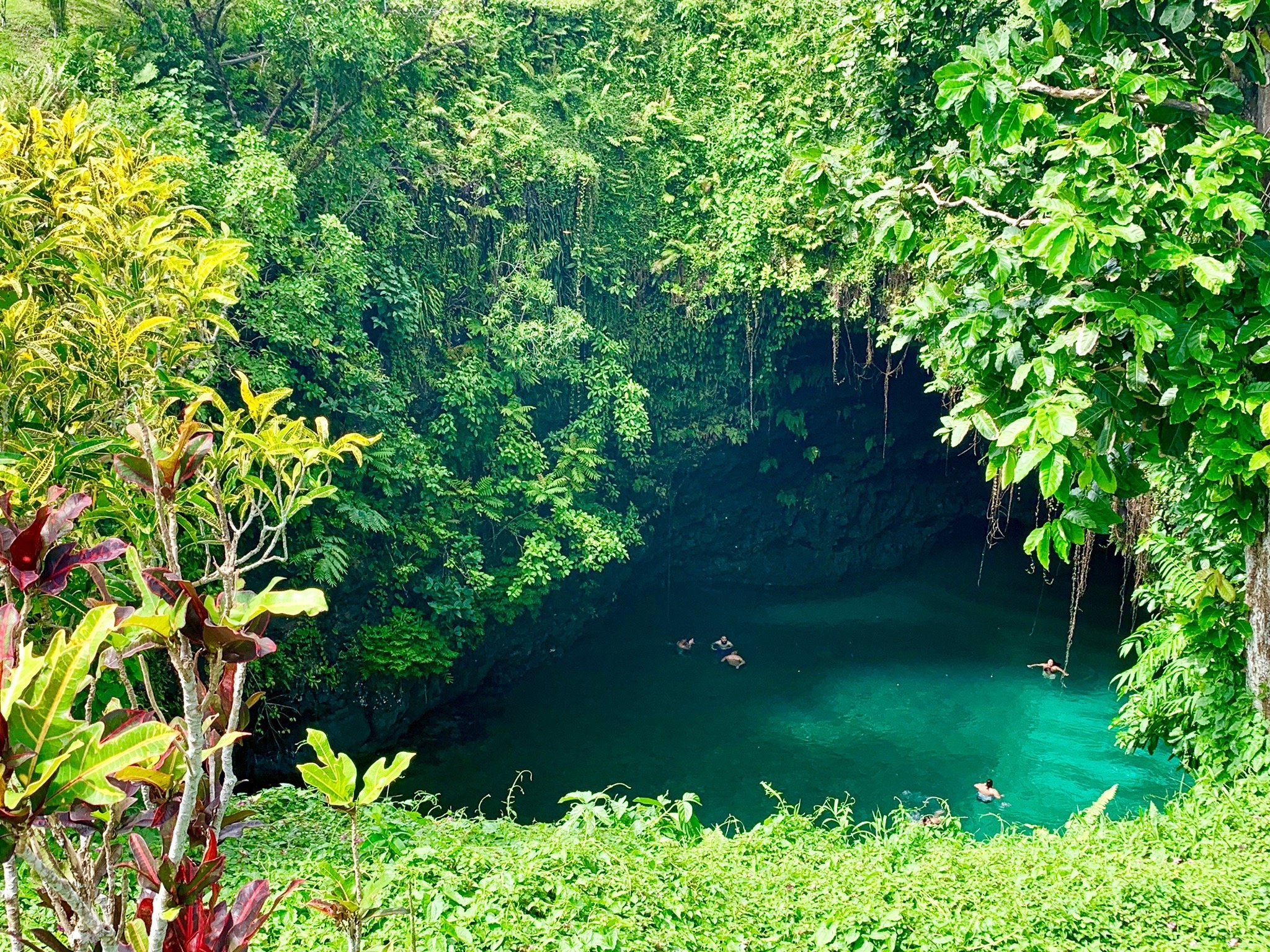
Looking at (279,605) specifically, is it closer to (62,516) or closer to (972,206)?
(62,516)

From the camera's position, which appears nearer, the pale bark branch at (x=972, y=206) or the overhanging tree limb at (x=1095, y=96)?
the overhanging tree limb at (x=1095, y=96)

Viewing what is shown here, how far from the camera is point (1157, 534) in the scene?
377 centimetres

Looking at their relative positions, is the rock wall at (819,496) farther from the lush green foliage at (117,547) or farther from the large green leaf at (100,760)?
the large green leaf at (100,760)

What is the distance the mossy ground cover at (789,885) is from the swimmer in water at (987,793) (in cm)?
271

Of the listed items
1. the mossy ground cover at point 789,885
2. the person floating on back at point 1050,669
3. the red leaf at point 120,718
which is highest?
the red leaf at point 120,718

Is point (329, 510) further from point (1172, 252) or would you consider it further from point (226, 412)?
point (1172, 252)

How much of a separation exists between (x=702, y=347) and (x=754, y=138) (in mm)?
2400

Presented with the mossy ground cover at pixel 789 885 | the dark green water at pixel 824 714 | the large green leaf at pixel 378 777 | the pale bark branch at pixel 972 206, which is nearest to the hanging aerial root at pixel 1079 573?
the dark green water at pixel 824 714

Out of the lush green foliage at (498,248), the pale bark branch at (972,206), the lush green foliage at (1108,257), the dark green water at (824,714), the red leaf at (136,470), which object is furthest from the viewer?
the dark green water at (824,714)

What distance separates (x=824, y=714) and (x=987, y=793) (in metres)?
1.69

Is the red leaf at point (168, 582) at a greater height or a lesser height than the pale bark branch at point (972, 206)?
lesser

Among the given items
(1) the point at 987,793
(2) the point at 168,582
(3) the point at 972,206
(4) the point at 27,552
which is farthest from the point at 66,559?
(1) the point at 987,793

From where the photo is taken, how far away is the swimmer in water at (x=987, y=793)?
573 centimetres

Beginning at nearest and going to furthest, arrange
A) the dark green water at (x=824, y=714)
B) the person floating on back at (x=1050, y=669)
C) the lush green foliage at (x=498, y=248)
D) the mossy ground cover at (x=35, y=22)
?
the mossy ground cover at (x=35, y=22), the lush green foliage at (x=498, y=248), the dark green water at (x=824, y=714), the person floating on back at (x=1050, y=669)
